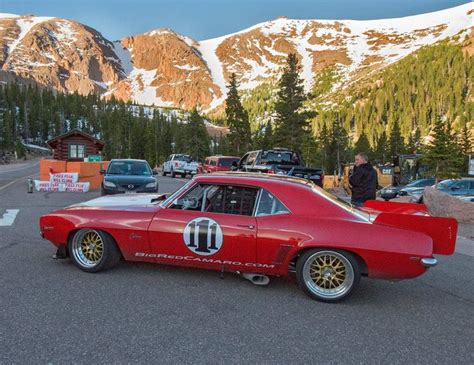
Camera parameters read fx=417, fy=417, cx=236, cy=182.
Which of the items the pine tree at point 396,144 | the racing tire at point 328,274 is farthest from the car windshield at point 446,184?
the pine tree at point 396,144

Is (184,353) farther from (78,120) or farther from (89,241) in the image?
(78,120)

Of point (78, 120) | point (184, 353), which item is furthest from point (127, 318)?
point (78, 120)

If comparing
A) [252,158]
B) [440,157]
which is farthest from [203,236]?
[440,157]

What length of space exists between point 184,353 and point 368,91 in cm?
17818

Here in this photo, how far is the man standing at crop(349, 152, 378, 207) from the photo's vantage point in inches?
314

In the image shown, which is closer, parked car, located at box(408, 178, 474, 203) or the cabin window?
parked car, located at box(408, 178, 474, 203)

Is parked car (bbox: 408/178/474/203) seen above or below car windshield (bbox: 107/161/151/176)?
below

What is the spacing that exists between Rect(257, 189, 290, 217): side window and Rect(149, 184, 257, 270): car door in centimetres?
10

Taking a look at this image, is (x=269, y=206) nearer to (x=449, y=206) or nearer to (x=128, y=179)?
(x=449, y=206)

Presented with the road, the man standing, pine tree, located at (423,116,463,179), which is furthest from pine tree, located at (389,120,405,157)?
the road

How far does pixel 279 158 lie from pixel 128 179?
6728mm

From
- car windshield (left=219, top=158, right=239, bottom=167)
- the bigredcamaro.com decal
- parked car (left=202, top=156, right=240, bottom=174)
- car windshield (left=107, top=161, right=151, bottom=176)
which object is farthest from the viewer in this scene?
car windshield (left=219, top=158, right=239, bottom=167)

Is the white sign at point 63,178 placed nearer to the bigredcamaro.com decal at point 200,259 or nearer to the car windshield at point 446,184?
the bigredcamaro.com decal at point 200,259

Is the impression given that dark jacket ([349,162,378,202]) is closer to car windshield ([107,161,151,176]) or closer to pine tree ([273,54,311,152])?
car windshield ([107,161,151,176])
